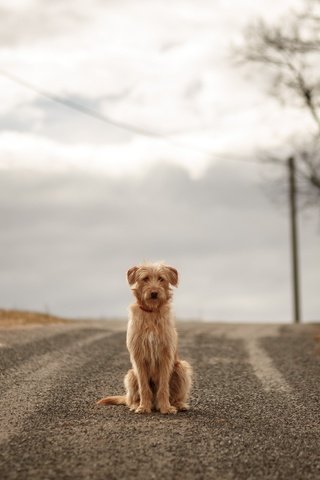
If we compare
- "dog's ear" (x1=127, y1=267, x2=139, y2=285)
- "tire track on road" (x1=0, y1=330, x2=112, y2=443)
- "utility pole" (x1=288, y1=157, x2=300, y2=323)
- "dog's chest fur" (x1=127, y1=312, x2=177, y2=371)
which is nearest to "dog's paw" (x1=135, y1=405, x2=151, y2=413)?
"dog's chest fur" (x1=127, y1=312, x2=177, y2=371)

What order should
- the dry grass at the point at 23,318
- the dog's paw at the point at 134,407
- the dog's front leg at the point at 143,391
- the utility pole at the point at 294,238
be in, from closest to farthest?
1. the dog's front leg at the point at 143,391
2. the dog's paw at the point at 134,407
3. the dry grass at the point at 23,318
4. the utility pole at the point at 294,238

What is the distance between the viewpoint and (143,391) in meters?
8.95

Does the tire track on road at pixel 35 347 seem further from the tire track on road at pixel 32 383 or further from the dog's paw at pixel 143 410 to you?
the dog's paw at pixel 143 410

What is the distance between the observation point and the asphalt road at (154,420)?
6820 mm

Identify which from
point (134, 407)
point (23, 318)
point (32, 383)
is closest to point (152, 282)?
point (134, 407)

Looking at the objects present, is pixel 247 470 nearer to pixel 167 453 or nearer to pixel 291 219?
pixel 167 453

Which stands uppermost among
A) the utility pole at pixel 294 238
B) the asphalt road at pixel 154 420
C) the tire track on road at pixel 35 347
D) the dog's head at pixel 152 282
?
the utility pole at pixel 294 238

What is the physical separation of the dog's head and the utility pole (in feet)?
80.8

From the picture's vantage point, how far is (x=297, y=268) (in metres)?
32.9

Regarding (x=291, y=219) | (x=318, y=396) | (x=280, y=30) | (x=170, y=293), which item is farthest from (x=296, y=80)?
(x=170, y=293)

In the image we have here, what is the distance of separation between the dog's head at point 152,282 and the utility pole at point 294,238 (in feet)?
80.8

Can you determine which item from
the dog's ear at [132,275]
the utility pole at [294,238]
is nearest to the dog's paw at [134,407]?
the dog's ear at [132,275]

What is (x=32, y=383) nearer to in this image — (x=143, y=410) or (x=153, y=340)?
(x=143, y=410)

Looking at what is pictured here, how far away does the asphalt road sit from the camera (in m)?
6.82
